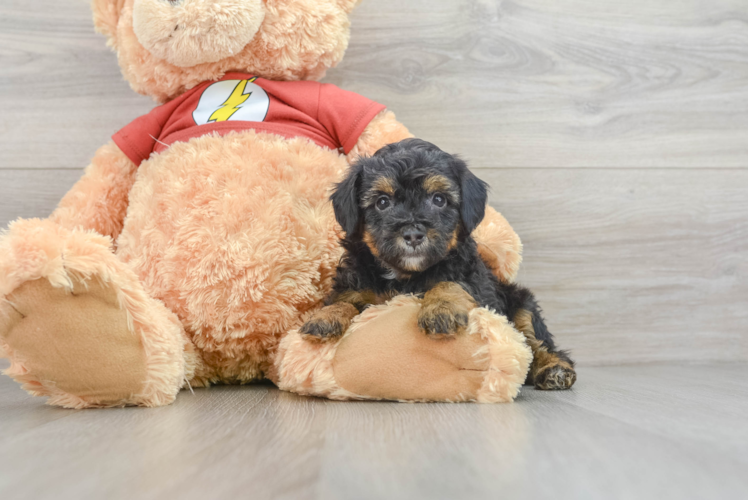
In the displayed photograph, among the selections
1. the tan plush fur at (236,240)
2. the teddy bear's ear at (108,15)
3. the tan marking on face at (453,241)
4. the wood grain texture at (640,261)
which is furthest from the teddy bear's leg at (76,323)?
the wood grain texture at (640,261)

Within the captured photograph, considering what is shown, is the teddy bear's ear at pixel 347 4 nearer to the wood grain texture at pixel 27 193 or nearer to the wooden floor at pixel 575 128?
the wooden floor at pixel 575 128

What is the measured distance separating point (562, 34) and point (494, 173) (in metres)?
0.72

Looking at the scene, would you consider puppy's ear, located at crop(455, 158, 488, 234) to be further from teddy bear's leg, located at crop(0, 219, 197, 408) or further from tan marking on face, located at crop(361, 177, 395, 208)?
teddy bear's leg, located at crop(0, 219, 197, 408)

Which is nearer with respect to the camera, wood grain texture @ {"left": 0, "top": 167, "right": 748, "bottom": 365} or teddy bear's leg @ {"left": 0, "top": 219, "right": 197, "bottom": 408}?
teddy bear's leg @ {"left": 0, "top": 219, "right": 197, "bottom": 408}

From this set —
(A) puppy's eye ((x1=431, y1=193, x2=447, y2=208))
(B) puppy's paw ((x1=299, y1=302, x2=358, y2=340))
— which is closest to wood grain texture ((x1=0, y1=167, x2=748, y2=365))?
(A) puppy's eye ((x1=431, y1=193, x2=447, y2=208))

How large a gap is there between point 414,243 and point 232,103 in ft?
3.20

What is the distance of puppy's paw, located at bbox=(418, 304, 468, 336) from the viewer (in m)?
1.48

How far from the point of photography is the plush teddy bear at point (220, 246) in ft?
4.76

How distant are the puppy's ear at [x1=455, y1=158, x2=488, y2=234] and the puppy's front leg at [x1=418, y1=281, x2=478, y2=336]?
0.23 metres

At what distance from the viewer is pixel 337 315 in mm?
1646

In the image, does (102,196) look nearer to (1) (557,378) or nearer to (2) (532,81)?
(1) (557,378)

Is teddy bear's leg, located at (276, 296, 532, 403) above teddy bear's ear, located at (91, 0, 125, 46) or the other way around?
the other way around

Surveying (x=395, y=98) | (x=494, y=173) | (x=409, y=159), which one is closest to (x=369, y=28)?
(x=395, y=98)

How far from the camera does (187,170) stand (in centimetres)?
190
